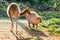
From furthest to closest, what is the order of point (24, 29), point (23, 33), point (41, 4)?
1. point (41, 4)
2. point (24, 29)
3. point (23, 33)

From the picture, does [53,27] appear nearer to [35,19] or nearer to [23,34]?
[35,19]

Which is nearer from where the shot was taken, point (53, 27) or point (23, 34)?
point (23, 34)

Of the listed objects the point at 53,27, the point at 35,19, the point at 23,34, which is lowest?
the point at 53,27

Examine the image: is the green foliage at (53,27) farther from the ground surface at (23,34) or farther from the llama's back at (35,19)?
the llama's back at (35,19)

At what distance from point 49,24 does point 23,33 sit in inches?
93.0

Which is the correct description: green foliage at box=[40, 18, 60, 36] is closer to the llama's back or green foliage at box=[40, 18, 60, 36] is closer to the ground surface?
the ground surface

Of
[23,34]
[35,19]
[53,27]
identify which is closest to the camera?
[23,34]

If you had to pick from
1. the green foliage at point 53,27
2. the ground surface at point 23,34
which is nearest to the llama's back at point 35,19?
the ground surface at point 23,34

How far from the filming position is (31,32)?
1018 centimetres

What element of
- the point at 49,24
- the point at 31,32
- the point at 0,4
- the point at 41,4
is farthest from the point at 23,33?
the point at 41,4

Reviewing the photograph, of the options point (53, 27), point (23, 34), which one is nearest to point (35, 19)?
point (53, 27)

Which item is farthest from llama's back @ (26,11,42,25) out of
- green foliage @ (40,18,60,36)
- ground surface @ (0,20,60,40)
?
green foliage @ (40,18,60,36)

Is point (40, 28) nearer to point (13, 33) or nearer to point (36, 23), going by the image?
point (36, 23)

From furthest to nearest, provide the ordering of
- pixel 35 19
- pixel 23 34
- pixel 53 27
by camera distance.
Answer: pixel 53 27 < pixel 35 19 < pixel 23 34
